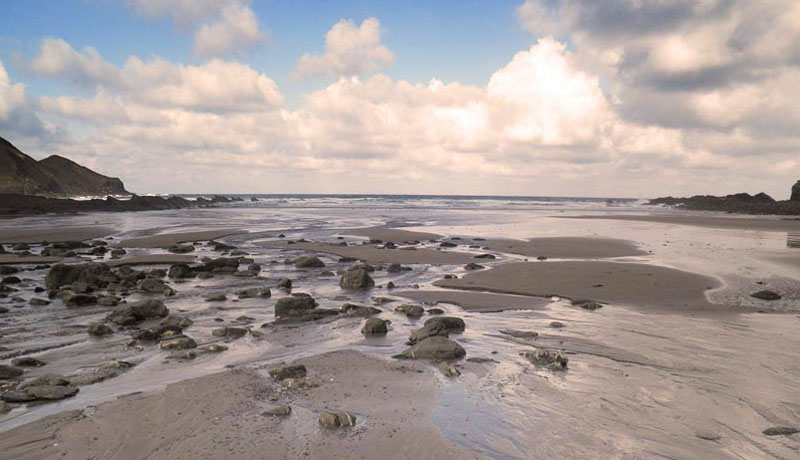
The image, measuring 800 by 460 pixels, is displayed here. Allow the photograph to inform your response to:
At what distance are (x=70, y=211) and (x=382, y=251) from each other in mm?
55065

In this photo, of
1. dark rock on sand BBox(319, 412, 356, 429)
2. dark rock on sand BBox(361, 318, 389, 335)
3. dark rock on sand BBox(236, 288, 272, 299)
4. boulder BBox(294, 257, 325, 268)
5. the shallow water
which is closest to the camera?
the shallow water

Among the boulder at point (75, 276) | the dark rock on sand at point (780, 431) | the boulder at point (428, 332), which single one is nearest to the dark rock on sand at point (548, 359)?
the boulder at point (428, 332)

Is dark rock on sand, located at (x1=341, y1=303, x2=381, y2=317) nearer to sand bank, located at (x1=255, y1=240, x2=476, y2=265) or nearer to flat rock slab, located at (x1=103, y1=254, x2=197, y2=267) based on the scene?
sand bank, located at (x1=255, y1=240, x2=476, y2=265)

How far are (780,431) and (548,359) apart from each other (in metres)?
3.71

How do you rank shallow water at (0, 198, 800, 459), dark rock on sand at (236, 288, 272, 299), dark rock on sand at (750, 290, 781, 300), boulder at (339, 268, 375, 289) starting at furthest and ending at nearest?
boulder at (339, 268, 375, 289), dark rock on sand at (236, 288, 272, 299), dark rock on sand at (750, 290, 781, 300), shallow water at (0, 198, 800, 459)

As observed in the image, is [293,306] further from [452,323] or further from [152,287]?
[152,287]

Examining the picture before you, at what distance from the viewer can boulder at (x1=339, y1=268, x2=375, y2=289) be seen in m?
17.9

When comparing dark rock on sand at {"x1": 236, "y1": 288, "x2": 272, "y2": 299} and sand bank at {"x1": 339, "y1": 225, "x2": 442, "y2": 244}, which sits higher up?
sand bank at {"x1": 339, "y1": 225, "x2": 442, "y2": 244}

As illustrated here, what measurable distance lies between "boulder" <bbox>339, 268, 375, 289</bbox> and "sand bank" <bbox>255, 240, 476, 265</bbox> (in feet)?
21.1

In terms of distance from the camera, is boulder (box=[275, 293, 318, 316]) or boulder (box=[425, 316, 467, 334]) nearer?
boulder (box=[425, 316, 467, 334])

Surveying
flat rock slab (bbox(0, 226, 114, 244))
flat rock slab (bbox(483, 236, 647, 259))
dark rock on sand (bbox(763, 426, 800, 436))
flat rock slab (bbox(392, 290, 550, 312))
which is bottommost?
flat rock slab (bbox(0, 226, 114, 244))

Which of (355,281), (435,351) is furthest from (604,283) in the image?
(435,351)

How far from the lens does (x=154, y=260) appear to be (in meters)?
24.3

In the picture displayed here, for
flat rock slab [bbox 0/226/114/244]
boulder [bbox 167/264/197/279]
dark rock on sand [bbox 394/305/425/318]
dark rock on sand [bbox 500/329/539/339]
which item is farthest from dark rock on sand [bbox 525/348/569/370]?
flat rock slab [bbox 0/226/114/244]
